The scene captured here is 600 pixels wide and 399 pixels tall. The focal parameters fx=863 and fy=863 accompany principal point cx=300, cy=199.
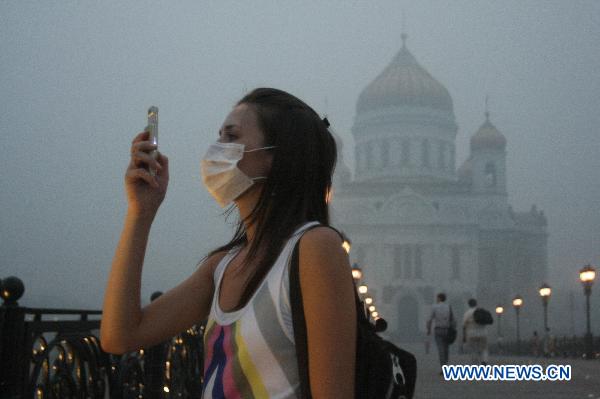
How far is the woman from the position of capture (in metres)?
1.71

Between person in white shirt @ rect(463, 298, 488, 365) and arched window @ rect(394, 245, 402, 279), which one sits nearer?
person in white shirt @ rect(463, 298, 488, 365)

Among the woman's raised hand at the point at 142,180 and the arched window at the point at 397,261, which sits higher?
the woman's raised hand at the point at 142,180

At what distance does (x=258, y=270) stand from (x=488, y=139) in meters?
72.1

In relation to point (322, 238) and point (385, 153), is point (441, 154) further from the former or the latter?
point (322, 238)

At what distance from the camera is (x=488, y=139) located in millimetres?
72000

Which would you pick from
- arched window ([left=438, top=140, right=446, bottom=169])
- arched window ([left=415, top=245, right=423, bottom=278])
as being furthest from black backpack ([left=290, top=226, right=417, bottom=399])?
arched window ([left=438, top=140, right=446, bottom=169])

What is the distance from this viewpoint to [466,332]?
44.3ft

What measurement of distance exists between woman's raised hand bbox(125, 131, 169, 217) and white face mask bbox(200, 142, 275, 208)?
0.39 ft

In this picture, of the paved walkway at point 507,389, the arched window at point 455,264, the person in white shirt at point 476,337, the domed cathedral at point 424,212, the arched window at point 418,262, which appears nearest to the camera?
the paved walkway at point 507,389

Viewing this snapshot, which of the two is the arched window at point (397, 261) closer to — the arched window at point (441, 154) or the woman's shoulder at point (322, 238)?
the arched window at point (441, 154)

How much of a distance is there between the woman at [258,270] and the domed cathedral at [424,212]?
62877 mm

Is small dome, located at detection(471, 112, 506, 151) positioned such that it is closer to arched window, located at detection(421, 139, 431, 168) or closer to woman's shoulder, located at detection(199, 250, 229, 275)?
arched window, located at detection(421, 139, 431, 168)

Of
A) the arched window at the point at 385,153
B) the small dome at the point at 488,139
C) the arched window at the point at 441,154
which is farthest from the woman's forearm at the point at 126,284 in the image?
the arched window at the point at 441,154

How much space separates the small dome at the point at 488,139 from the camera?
72.0m
